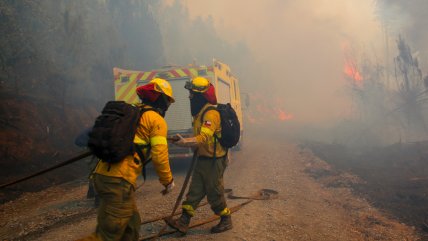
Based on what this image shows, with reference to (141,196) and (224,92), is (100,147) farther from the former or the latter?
(224,92)

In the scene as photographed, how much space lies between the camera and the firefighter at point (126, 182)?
10.00ft

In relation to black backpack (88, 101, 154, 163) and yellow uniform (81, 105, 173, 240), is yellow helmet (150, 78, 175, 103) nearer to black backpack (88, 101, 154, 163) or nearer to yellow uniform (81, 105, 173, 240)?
yellow uniform (81, 105, 173, 240)

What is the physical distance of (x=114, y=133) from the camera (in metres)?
2.93

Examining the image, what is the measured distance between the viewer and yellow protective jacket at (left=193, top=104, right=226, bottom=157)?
447 cm

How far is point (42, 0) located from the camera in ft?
51.1

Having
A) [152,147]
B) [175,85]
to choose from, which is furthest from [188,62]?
[152,147]

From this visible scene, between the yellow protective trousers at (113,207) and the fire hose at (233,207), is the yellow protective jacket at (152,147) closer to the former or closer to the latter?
the yellow protective trousers at (113,207)

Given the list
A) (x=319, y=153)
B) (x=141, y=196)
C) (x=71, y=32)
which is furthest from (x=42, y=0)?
(x=319, y=153)

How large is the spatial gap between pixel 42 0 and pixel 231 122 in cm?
1496

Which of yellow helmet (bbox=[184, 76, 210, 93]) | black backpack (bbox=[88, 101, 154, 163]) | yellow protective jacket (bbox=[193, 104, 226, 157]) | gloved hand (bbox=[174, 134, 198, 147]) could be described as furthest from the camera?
yellow helmet (bbox=[184, 76, 210, 93])

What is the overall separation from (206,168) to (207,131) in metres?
0.61

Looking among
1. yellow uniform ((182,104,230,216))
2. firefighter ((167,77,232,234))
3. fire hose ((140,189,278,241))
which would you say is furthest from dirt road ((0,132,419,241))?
yellow uniform ((182,104,230,216))

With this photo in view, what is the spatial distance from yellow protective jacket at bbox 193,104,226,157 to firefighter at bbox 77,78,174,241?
3.60 ft

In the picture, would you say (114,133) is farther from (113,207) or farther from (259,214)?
(259,214)
